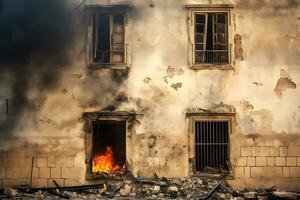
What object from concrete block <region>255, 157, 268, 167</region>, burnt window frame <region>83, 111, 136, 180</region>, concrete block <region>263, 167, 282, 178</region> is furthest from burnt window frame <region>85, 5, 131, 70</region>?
concrete block <region>263, 167, 282, 178</region>

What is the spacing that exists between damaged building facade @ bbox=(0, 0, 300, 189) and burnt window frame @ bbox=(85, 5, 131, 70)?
3 cm

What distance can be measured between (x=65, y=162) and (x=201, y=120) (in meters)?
4.68

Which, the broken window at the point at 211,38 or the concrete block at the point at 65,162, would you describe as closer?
the concrete block at the point at 65,162

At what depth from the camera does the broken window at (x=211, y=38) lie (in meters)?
13.5

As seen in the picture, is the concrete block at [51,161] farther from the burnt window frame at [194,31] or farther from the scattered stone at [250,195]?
the scattered stone at [250,195]

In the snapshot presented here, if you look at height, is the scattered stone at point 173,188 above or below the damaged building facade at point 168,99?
below

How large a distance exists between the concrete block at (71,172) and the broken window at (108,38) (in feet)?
11.9

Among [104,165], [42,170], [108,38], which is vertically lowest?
[42,170]

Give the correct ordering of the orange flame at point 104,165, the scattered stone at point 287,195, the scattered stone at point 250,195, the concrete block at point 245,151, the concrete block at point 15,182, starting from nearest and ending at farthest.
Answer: the scattered stone at point 287,195 → the scattered stone at point 250,195 → the concrete block at point 15,182 → the concrete block at point 245,151 → the orange flame at point 104,165

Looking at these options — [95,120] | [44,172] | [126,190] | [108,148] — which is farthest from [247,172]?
[44,172]

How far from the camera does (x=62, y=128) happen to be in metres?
13.2

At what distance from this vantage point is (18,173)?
1315cm

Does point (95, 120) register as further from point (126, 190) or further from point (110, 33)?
point (110, 33)

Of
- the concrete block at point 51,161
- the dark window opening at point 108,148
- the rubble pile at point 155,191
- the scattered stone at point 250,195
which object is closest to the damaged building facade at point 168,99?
the concrete block at point 51,161
